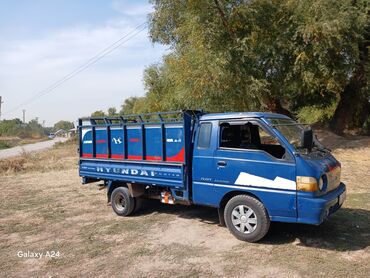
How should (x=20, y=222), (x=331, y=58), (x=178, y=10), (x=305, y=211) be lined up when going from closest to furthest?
(x=305, y=211)
(x=20, y=222)
(x=331, y=58)
(x=178, y=10)

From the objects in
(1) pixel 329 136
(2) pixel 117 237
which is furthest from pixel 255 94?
(2) pixel 117 237

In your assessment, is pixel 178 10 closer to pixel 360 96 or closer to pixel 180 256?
pixel 360 96

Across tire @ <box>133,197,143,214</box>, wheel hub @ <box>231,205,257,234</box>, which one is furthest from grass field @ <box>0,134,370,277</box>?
wheel hub @ <box>231,205,257,234</box>

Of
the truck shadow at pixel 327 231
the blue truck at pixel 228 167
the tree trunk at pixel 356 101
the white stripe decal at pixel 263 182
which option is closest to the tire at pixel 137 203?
the blue truck at pixel 228 167

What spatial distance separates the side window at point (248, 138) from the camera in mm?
6840

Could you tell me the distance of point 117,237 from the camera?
273 inches

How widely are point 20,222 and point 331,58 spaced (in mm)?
13657

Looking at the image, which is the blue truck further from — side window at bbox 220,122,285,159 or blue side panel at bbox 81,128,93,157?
blue side panel at bbox 81,128,93,157

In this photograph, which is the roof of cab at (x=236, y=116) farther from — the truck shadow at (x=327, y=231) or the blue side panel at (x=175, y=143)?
the truck shadow at (x=327, y=231)

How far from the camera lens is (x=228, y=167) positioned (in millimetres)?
6531

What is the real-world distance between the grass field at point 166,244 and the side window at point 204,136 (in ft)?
5.12

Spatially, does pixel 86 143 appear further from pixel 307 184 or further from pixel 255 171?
pixel 307 184

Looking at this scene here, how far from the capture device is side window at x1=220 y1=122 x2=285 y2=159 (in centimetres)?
684

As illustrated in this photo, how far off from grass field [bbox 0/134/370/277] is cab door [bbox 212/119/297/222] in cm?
73
